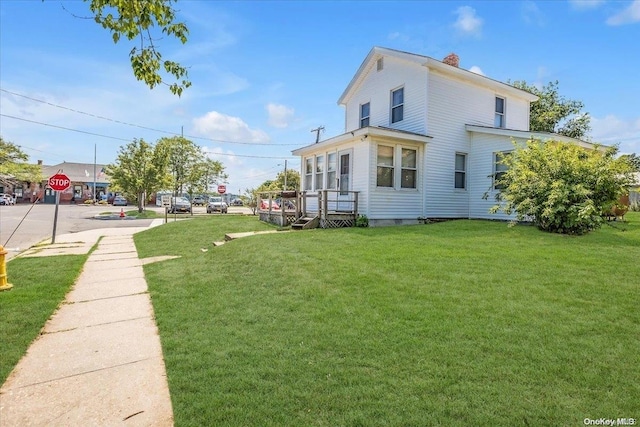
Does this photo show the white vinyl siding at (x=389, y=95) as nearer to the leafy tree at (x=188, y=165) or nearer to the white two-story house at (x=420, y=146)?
the white two-story house at (x=420, y=146)

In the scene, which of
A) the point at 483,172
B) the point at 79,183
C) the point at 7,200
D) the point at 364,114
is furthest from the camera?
the point at 79,183

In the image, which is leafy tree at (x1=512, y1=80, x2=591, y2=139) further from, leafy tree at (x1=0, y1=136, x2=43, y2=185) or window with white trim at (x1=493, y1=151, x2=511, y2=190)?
leafy tree at (x1=0, y1=136, x2=43, y2=185)

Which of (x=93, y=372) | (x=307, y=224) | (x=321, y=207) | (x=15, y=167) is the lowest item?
(x=93, y=372)

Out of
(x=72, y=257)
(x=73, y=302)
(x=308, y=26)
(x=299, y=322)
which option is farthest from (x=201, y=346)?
(x=308, y=26)

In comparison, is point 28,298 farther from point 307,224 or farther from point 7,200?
point 7,200

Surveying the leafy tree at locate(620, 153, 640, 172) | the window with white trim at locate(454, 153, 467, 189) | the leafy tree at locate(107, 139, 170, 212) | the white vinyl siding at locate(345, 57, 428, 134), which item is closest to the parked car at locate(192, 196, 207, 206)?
the leafy tree at locate(107, 139, 170, 212)

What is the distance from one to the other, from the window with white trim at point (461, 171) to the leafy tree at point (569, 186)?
13.2 ft

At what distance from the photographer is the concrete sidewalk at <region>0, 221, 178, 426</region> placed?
2.50 metres

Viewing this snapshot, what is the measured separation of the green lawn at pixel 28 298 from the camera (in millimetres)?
3601

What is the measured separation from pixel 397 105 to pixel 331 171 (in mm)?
3991

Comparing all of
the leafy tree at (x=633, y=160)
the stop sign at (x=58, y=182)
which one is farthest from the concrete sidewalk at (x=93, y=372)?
the leafy tree at (x=633, y=160)

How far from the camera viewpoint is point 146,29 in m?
3.55

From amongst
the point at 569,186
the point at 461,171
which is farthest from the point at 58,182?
the point at 569,186

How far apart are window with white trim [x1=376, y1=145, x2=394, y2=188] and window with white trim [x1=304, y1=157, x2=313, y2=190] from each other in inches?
146
